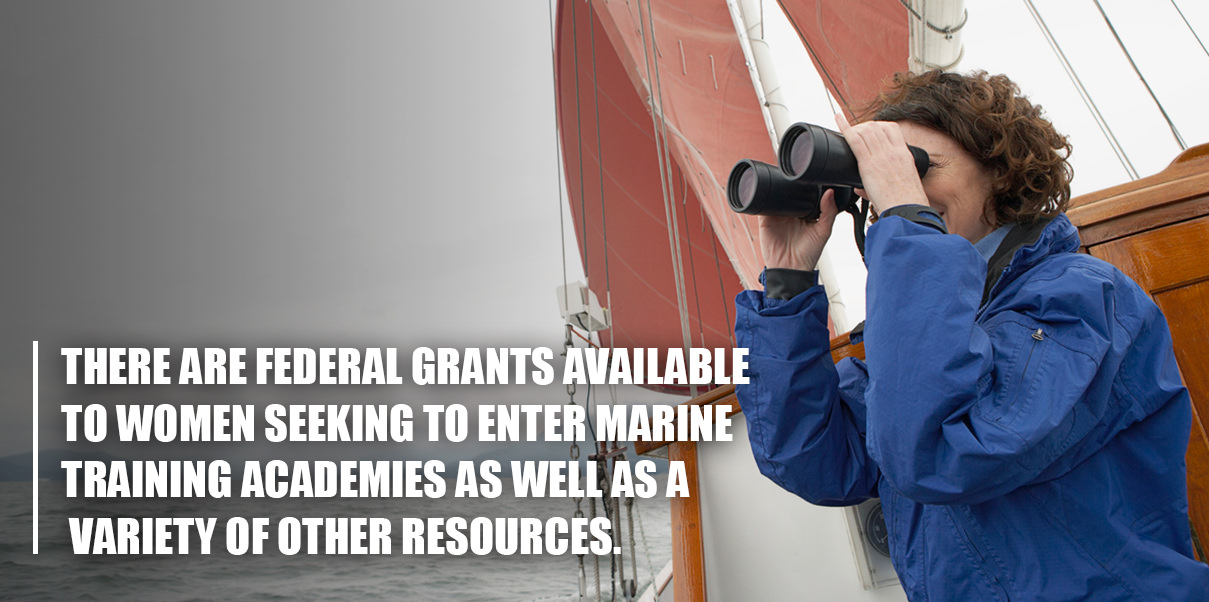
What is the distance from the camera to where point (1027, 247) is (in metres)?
0.60

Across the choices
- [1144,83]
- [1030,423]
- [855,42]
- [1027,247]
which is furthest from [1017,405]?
[855,42]

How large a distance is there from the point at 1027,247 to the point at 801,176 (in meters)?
0.19

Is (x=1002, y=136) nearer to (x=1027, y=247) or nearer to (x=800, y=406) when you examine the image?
(x=1027, y=247)

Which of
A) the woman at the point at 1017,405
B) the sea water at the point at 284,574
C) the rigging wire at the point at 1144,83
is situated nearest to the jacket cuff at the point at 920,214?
the woman at the point at 1017,405

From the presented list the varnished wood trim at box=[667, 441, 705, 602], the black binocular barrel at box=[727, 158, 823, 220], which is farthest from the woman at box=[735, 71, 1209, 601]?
the varnished wood trim at box=[667, 441, 705, 602]

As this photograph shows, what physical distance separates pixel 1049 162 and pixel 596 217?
27.5ft

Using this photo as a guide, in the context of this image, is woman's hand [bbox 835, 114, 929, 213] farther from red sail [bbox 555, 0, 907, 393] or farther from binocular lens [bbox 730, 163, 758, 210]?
red sail [bbox 555, 0, 907, 393]

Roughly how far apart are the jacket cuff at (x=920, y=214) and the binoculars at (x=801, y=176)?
2.4 inches

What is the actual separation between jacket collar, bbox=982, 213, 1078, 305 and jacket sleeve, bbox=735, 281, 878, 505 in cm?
16

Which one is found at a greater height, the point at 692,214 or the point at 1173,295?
the point at 692,214

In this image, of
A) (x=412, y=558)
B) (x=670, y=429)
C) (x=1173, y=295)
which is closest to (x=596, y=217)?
(x=412, y=558)

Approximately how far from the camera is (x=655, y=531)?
559 inches

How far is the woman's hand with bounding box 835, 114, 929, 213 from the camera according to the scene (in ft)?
2.02

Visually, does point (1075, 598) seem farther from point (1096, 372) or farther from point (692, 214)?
point (692, 214)
